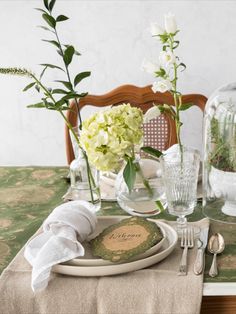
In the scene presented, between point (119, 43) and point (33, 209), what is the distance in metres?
1.37

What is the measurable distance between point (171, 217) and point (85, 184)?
0.25 metres

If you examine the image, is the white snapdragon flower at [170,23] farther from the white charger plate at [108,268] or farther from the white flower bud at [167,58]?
the white charger plate at [108,268]

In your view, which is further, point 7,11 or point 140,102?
point 7,11

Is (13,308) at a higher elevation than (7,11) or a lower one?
lower

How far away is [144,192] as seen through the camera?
1462 mm

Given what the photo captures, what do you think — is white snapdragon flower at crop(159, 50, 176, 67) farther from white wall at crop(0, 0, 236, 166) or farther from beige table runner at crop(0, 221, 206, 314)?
white wall at crop(0, 0, 236, 166)

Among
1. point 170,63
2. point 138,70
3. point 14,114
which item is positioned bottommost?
point 14,114

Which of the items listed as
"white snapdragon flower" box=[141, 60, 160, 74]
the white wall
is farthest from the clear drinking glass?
the white wall

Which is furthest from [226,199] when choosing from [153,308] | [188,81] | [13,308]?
[188,81]

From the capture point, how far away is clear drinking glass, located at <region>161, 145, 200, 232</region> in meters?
1.39

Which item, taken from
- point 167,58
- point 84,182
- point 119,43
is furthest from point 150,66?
point 119,43

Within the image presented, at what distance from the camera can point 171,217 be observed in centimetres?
149

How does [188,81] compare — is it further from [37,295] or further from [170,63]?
[37,295]

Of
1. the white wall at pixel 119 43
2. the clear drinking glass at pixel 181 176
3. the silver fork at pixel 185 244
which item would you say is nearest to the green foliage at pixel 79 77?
the clear drinking glass at pixel 181 176
